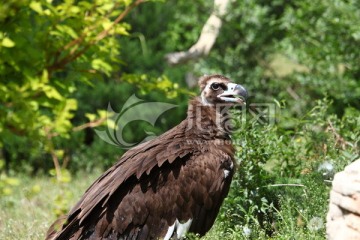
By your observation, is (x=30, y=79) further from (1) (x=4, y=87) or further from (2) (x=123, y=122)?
(2) (x=123, y=122)

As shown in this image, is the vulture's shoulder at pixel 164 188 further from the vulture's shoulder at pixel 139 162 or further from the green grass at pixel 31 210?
the green grass at pixel 31 210

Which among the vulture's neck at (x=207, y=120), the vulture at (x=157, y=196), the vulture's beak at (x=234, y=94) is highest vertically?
the vulture's beak at (x=234, y=94)

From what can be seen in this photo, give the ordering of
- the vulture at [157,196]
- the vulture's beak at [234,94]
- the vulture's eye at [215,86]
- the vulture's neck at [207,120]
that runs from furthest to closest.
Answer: the vulture's eye at [215,86] < the vulture's beak at [234,94] < the vulture's neck at [207,120] < the vulture at [157,196]

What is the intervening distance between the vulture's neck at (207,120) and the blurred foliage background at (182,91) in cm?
20

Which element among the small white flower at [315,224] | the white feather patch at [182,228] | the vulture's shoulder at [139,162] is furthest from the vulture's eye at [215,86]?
→ the small white flower at [315,224]

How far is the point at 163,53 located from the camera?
41.0ft

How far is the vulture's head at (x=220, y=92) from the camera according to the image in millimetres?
6531

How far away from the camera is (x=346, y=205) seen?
Result: 441 centimetres

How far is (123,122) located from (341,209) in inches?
283

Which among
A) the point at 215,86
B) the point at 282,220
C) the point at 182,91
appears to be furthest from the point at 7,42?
the point at 182,91

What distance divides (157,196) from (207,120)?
860 mm

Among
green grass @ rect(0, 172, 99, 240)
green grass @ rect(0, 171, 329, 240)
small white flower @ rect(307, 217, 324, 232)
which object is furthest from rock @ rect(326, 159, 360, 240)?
green grass @ rect(0, 172, 99, 240)

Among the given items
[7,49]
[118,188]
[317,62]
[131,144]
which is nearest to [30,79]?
[7,49]

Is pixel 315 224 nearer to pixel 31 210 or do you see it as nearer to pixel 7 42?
pixel 7 42
